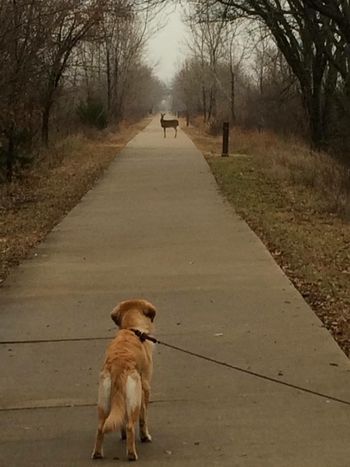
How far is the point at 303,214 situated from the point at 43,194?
5985 mm

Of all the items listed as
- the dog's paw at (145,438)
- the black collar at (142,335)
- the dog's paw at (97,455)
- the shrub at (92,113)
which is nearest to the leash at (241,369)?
the black collar at (142,335)

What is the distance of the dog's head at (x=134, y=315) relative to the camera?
14.5ft

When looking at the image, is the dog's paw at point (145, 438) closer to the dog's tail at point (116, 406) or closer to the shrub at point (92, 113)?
the dog's tail at point (116, 406)

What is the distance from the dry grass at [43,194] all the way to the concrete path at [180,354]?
389mm

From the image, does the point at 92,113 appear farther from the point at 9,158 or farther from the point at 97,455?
the point at 97,455

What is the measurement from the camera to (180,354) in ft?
19.2

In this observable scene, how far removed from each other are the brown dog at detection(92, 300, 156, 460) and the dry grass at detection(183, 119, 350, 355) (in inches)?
85.8

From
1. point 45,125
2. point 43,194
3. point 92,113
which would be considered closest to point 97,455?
point 43,194

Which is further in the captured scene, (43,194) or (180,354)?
(43,194)

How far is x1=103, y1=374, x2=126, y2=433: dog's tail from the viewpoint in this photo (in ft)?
12.4

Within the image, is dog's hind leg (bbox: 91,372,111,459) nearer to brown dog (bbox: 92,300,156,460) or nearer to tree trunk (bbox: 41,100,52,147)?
brown dog (bbox: 92,300,156,460)

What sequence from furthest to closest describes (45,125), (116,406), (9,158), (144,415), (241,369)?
(45,125) → (9,158) → (241,369) → (144,415) → (116,406)

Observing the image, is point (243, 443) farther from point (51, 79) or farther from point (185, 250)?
point (51, 79)

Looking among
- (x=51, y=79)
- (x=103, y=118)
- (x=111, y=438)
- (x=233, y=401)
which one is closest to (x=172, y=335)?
(x=233, y=401)
